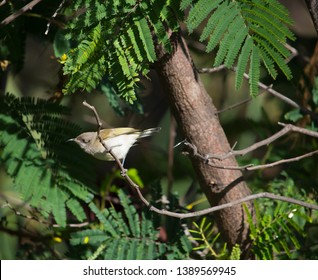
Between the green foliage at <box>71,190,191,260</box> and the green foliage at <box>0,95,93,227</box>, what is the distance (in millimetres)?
160

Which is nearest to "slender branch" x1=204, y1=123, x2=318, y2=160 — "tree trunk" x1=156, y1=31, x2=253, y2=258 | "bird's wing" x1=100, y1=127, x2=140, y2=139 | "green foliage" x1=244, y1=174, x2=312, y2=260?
"tree trunk" x1=156, y1=31, x2=253, y2=258

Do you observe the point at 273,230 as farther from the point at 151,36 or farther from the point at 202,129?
the point at 151,36

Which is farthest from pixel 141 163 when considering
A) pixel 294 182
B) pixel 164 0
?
pixel 164 0

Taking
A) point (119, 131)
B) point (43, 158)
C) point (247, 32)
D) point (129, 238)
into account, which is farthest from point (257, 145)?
point (119, 131)

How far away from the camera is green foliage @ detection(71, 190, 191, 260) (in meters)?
3.02

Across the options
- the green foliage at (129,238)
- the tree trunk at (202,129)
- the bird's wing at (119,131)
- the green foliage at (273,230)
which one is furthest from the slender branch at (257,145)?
the bird's wing at (119,131)

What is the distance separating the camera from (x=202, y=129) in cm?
280

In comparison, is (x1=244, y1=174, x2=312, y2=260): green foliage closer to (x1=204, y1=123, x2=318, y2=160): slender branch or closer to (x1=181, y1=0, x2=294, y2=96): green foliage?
(x1=204, y1=123, x2=318, y2=160): slender branch

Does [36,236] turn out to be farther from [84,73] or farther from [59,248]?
[84,73]

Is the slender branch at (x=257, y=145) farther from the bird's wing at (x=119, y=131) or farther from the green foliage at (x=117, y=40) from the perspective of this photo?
the bird's wing at (x=119, y=131)

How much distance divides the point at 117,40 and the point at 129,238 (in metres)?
1.12

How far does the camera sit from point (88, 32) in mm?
2334

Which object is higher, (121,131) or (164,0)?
(164,0)

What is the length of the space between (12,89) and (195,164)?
194 centimetres
